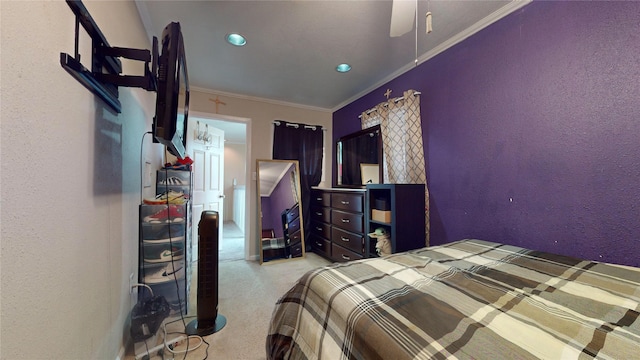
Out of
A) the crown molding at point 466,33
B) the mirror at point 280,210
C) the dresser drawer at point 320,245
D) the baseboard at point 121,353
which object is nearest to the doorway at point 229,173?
the mirror at point 280,210

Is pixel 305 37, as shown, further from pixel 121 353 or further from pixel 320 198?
pixel 121 353

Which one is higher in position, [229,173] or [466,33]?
[466,33]

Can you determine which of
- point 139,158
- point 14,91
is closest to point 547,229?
point 14,91

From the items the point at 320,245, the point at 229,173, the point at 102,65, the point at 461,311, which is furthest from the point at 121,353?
the point at 229,173

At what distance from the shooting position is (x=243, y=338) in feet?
5.32

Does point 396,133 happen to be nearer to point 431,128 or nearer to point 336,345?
point 431,128

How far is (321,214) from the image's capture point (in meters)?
3.35

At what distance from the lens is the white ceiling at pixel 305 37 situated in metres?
1.66

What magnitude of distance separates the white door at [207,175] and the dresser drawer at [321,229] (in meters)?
1.41

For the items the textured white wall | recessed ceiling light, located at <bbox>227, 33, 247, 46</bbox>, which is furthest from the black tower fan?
recessed ceiling light, located at <bbox>227, 33, 247, 46</bbox>

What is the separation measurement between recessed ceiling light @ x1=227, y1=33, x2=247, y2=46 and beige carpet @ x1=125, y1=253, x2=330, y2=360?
2446 millimetres

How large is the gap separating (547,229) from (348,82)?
242 centimetres

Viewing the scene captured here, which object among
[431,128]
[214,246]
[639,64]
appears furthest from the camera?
[431,128]

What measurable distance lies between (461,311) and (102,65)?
73.3 inches
